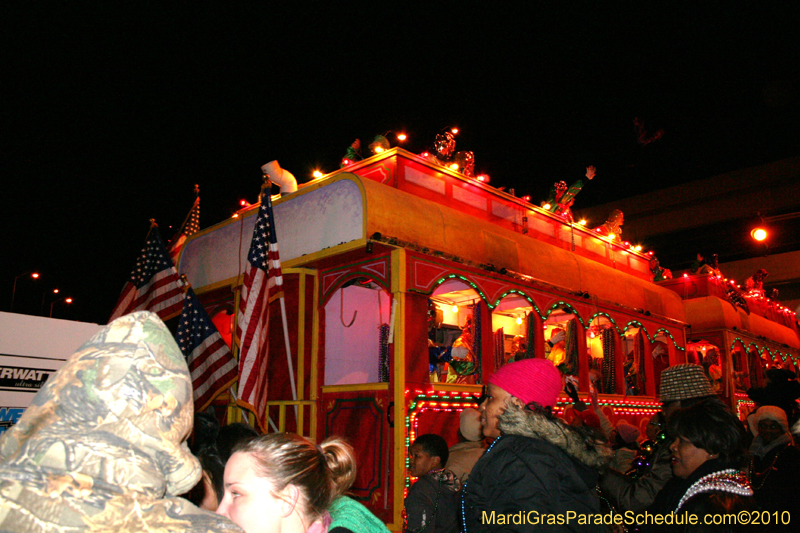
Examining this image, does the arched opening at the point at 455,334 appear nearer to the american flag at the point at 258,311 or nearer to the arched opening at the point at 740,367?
the american flag at the point at 258,311

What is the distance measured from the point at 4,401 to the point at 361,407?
5068mm

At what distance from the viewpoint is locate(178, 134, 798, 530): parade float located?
762 centimetres

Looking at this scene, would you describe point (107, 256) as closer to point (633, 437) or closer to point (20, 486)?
point (633, 437)

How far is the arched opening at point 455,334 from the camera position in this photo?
917cm

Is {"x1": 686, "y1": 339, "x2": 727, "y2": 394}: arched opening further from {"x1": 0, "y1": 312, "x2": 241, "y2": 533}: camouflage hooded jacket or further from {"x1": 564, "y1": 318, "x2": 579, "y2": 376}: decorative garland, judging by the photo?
{"x1": 0, "y1": 312, "x2": 241, "y2": 533}: camouflage hooded jacket

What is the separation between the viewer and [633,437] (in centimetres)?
671

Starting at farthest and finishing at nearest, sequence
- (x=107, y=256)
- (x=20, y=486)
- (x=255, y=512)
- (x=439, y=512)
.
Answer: (x=107, y=256) < (x=439, y=512) < (x=255, y=512) < (x=20, y=486)

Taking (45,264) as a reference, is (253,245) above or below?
below

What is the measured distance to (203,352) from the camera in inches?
300

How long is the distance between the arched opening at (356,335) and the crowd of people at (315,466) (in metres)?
4.02

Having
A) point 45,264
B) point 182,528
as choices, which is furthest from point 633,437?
point 45,264

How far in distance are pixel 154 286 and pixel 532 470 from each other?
22.9 feet

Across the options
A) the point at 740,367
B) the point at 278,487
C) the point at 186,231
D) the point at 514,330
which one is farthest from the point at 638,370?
the point at 278,487

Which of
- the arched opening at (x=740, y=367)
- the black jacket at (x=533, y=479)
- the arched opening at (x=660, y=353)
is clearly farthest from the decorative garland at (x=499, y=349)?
the arched opening at (x=740, y=367)
